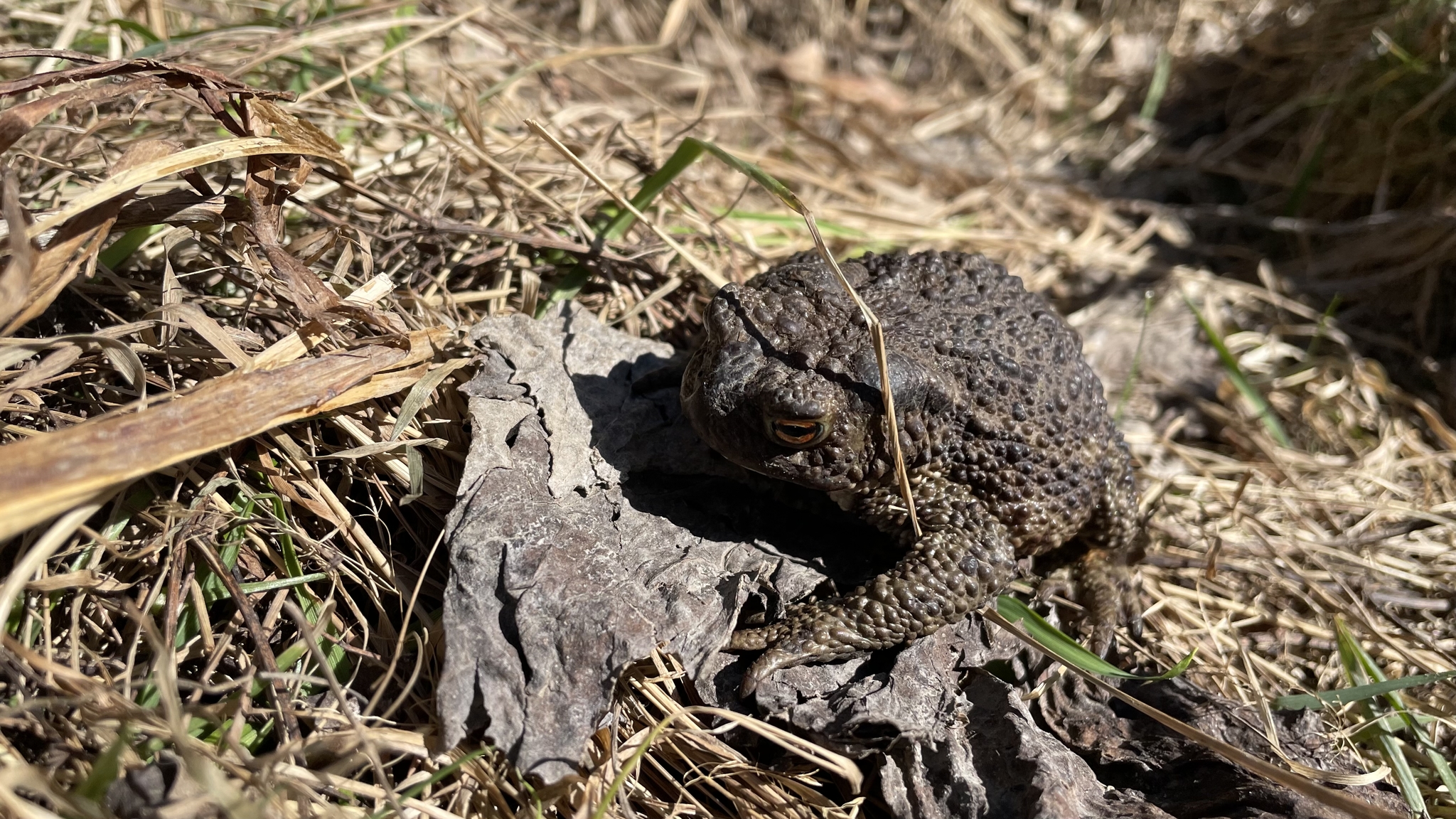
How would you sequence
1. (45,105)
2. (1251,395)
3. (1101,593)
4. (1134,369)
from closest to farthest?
(45,105), (1101,593), (1134,369), (1251,395)

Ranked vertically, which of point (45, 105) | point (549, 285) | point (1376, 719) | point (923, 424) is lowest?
point (1376, 719)

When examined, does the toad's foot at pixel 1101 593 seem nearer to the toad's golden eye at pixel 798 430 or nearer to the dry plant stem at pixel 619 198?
the toad's golden eye at pixel 798 430

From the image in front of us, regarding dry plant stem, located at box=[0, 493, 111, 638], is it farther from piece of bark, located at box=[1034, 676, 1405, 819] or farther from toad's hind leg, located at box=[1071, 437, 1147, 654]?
toad's hind leg, located at box=[1071, 437, 1147, 654]

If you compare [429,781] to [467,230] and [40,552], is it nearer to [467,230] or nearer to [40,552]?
[40,552]

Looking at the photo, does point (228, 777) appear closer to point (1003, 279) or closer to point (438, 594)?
point (438, 594)

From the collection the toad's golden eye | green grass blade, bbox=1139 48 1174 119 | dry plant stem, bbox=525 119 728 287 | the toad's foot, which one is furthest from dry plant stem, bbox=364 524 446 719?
green grass blade, bbox=1139 48 1174 119

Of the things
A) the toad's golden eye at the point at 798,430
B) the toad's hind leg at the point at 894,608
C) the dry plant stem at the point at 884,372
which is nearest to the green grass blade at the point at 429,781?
the toad's hind leg at the point at 894,608

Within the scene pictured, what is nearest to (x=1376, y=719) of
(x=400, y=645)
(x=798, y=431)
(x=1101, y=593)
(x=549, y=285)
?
(x=1101, y=593)

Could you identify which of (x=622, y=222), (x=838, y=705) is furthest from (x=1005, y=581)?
(x=622, y=222)
